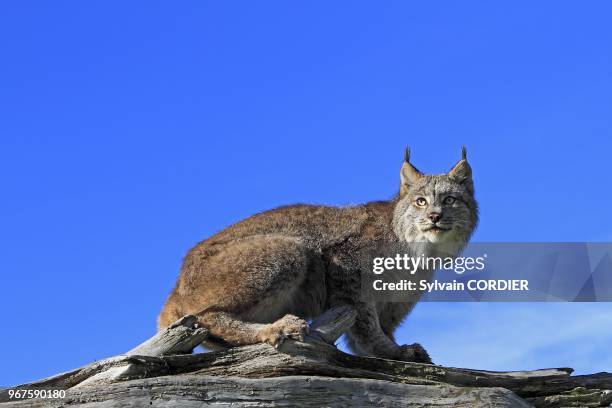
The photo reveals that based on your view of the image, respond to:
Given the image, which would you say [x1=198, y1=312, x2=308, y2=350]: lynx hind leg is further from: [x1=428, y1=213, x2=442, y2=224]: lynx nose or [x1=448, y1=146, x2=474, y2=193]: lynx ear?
[x1=448, y1=146, x2=474, y2=193]: lynx ear

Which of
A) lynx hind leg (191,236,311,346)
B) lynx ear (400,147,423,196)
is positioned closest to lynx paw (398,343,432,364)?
lynx hind leg (191,236,311,346)

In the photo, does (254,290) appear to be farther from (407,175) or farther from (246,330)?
(407,175)

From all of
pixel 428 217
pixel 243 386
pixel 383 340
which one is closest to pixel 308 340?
pixel 243 386

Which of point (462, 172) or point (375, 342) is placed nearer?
point (375, 342)

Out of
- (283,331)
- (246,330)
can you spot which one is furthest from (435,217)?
(246,330)

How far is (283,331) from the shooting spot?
1146 centimetres

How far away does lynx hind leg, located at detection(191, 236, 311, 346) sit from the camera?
38.5 ft

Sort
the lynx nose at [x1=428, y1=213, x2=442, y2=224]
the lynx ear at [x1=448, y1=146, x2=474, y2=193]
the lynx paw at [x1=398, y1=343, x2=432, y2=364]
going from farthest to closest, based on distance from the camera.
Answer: the lynx ear at [x1=448, y1=146, x2=474, y2=193] → the lynx nose at [x1=428, y1=213, x2=442, y2=224] → the lynx paw at [x1=398, y1=343, x2=432, y2=364]

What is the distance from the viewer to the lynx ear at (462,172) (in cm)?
1407

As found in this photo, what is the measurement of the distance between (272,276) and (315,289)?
0.91 meters

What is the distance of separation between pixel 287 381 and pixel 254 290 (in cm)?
159

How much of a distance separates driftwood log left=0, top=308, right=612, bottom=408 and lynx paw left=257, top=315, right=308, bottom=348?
0.07 metres

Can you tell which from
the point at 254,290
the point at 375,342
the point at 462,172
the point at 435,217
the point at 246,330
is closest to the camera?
the point at 246,330

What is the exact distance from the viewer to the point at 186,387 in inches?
418
